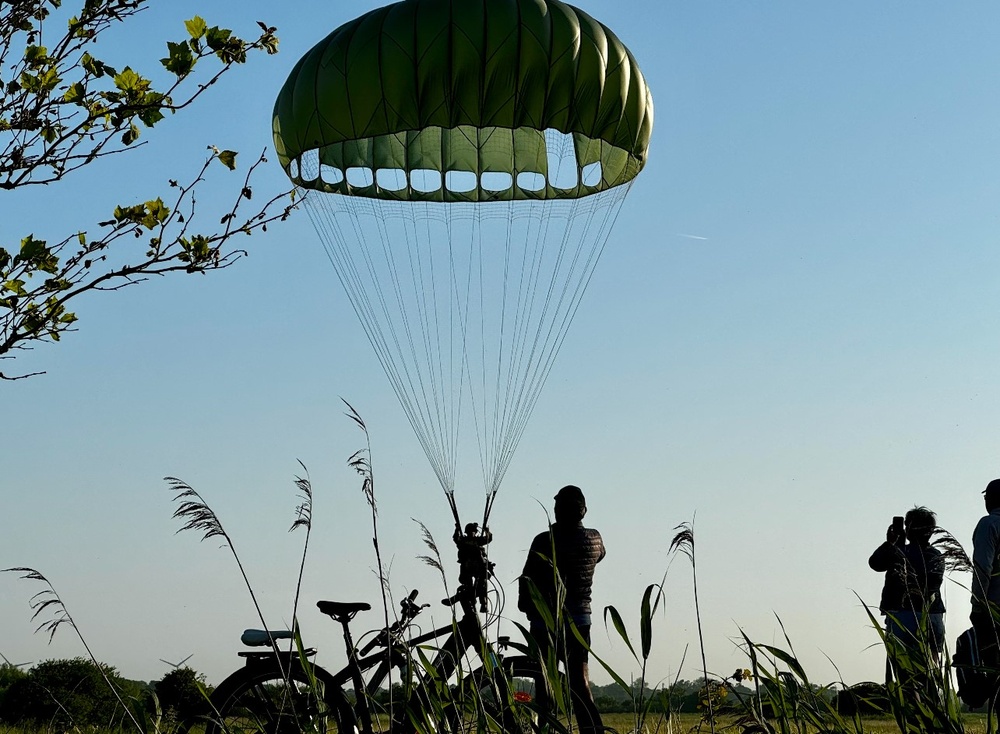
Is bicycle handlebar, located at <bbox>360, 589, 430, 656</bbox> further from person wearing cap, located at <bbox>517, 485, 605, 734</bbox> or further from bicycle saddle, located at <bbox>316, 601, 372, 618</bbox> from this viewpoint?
person wearing cap, located at <bbox>517, 485, 605, 734</bbox>

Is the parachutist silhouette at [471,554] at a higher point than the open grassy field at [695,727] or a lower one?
higher

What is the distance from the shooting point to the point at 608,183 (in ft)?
38.3

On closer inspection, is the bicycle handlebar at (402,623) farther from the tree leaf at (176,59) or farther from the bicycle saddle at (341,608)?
the tree leaf at (176,59)

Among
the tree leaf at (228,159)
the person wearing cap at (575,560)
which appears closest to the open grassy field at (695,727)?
the person wearing cap at (575,560)

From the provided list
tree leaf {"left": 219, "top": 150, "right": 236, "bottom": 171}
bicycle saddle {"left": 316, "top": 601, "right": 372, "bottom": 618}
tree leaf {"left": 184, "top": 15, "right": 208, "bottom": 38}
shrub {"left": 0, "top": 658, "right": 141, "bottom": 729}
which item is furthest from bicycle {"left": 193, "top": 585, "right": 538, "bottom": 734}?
shrub {"left": 0, "top": 658, "right": 141, "bottom": 729}

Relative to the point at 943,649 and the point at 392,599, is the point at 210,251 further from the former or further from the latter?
the point at 943,649

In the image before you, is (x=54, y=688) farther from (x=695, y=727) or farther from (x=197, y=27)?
(x=695, y=727)

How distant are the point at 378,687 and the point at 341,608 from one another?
0.50 m

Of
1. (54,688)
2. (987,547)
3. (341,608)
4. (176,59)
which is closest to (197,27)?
(176,59)

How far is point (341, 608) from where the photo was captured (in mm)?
5457

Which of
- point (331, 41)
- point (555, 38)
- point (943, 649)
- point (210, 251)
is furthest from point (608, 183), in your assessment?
point (943, 649)

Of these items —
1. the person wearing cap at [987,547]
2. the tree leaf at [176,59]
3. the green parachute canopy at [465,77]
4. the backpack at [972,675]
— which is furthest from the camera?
the green parachute canopy at [465,77]

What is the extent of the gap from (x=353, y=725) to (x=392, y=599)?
8.11ft

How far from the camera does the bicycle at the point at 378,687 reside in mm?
3086
